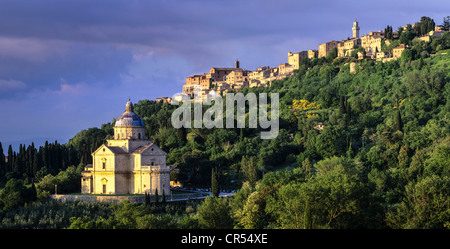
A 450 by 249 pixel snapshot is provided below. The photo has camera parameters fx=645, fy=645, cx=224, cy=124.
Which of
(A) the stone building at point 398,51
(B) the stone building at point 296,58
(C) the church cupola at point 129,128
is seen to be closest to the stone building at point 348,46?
(B) the stone building at point 296,58

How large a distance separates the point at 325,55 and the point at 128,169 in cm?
6335

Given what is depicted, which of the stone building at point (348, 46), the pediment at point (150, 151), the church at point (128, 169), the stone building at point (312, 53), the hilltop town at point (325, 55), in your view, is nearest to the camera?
the church at point (128, 169)

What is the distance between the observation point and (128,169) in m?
54.7

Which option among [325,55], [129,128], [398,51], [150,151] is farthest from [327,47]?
[150,151]

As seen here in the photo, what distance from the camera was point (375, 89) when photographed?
279ft

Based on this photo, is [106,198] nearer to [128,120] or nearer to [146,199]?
[146,199]

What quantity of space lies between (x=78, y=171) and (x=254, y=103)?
34.4 metres

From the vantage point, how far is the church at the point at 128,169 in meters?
53.8

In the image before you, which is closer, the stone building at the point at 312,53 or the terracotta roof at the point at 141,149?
the terracotta roof at the point at 141,149

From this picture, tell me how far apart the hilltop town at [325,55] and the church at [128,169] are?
49.8 metres

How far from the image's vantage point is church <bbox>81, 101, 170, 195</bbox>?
53.8m

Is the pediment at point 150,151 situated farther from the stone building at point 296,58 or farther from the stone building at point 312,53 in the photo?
the stone building at point 312,53
